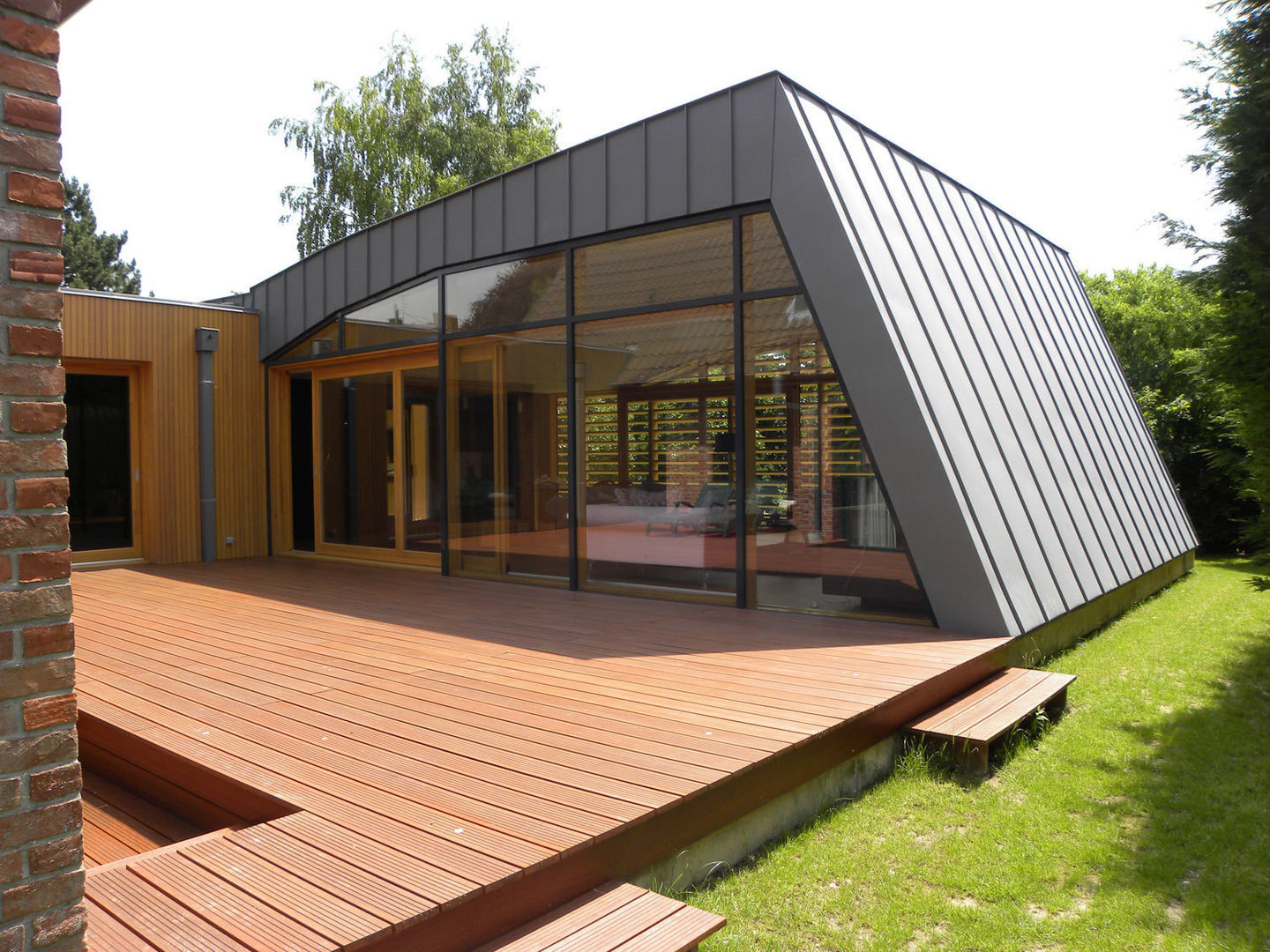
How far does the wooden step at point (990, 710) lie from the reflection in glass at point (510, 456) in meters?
3.66

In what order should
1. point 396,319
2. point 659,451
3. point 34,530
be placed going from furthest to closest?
1. point 396,319
2. point 659,451
3. point 34,530

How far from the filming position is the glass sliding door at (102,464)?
949 centimetres

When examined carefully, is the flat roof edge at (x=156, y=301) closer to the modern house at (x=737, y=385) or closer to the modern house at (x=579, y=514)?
the modern house at (x=579, y=514)

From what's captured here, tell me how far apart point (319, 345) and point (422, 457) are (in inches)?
89.0

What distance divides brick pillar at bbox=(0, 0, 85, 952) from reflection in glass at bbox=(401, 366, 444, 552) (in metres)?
6.89

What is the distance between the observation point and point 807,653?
4.83 meters

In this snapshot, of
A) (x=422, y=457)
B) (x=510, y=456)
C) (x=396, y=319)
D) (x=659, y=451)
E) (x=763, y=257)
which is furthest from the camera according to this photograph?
(x=396, y=319)

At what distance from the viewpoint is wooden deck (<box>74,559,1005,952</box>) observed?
2203 millimetres

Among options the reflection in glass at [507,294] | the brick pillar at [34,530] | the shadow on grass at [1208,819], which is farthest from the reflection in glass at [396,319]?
the brick pillar at [34,530]

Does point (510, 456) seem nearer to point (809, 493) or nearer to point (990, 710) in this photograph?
point (809, 493)

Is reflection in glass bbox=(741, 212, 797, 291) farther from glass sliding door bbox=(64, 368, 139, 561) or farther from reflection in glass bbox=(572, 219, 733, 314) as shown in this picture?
glass sliding door bbox=(64, 368, 139, 561)

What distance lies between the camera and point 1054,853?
316 cm

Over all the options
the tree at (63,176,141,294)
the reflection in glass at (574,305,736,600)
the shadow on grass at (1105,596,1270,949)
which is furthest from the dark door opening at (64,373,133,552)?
the tree at (63,176,141,294)

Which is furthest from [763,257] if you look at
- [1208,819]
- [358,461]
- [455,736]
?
[358,461]
